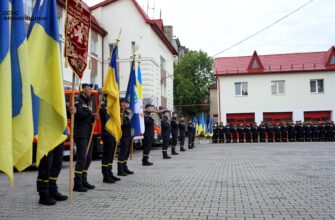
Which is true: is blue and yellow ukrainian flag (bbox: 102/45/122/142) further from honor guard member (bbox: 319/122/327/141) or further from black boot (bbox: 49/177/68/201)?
honor guard member (bbox: 319/122/327/141)

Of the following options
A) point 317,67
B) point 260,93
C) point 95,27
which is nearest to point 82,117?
point 95,27

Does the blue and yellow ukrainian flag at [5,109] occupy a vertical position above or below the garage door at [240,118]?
below

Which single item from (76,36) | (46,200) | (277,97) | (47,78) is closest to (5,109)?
(47,78)

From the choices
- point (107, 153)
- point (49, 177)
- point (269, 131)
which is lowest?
point (49, 177)

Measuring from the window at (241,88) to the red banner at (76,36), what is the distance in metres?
31.6

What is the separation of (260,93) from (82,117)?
1251 inches

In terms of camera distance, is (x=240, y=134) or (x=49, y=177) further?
(x=240, y=134)

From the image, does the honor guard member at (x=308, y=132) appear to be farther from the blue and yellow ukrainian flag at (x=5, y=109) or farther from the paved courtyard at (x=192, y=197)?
the blue and yellow ukrainian flag at (x=5, y=109)

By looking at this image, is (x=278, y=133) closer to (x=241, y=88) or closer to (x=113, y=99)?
(x=241, y=88)

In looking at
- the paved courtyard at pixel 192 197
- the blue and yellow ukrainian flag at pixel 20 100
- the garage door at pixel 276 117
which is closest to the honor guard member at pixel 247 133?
the garage door at pixel 276 117

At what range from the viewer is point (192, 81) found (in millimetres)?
56219

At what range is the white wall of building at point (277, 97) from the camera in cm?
3606

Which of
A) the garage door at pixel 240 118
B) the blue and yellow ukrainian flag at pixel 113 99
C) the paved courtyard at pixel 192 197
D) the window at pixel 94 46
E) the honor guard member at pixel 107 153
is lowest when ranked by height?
the paved courtyard at pixel 192 197

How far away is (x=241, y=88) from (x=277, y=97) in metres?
3.58
